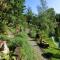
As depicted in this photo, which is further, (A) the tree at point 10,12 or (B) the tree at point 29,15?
(B) the tree at point 29,15

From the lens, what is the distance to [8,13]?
1192 inches

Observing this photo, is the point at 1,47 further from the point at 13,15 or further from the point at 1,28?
the point at 13,15

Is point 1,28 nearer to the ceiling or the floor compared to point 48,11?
nearer to the floor

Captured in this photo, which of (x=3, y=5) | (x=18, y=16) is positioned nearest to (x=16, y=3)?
(x=18, y=16)

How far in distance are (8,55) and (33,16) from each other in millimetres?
24164

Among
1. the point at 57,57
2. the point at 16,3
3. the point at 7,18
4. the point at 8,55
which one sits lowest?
the point at 57,57

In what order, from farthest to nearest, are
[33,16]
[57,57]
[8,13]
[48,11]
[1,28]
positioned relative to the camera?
[33,16] → [48,11] → [8,13] → [1,28] → [57,57]

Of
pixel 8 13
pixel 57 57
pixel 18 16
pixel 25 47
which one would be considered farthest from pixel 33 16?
pixel 25 47

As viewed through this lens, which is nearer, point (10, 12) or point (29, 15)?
point (10, 12)

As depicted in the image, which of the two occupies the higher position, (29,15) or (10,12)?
(10,12)

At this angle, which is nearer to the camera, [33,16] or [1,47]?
[1,47]

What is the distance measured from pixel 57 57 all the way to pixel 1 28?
8.08 m

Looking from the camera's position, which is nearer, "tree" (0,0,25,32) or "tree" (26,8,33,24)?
"tree" (0,0,25,32)

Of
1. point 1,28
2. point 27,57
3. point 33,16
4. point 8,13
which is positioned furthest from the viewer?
point 33,16
